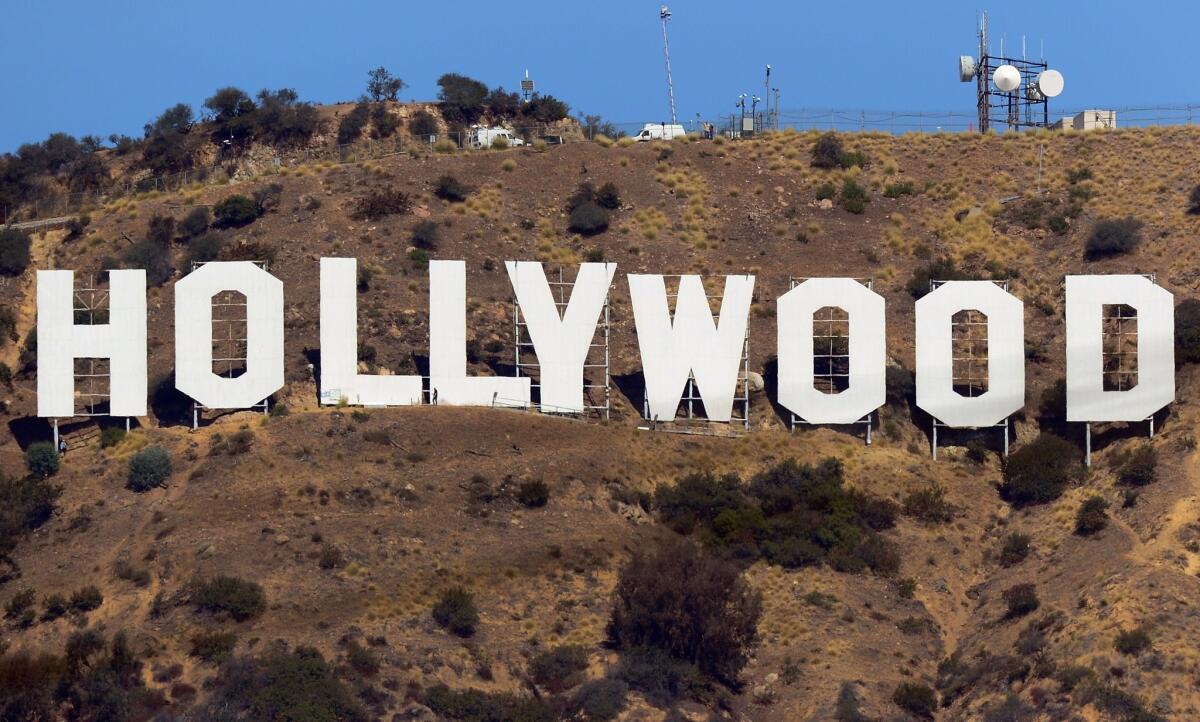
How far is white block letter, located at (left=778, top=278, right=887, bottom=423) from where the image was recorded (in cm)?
5381

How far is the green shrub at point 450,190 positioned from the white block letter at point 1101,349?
2393 centimetres

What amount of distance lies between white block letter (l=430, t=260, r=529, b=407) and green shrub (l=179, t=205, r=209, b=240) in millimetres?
16165

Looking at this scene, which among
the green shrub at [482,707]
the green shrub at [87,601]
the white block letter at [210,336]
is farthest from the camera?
the white block letter at [210,336]

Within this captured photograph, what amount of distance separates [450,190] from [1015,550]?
27.6m

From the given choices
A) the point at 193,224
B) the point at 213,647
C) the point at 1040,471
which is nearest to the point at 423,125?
the point at 193,224

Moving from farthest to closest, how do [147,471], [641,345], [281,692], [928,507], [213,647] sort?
[641,345] → [928,507] → [147,471] → [213,647] → [281,692]

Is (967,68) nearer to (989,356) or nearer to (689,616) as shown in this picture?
(989,356)

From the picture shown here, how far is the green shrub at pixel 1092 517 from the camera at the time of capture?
48.3 meters

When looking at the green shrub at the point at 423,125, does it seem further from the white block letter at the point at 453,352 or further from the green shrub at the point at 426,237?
the white block letter at the point at 453,352

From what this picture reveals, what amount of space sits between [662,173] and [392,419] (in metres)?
23.1

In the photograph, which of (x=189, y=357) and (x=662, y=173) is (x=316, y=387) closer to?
(x=189, y=357)

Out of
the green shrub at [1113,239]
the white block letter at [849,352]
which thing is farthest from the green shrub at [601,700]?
the green shrub at [1113,239]

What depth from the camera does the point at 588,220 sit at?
66.8m

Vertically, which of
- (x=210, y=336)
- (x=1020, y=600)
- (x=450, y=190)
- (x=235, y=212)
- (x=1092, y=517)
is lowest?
(x=1020, y=600)
